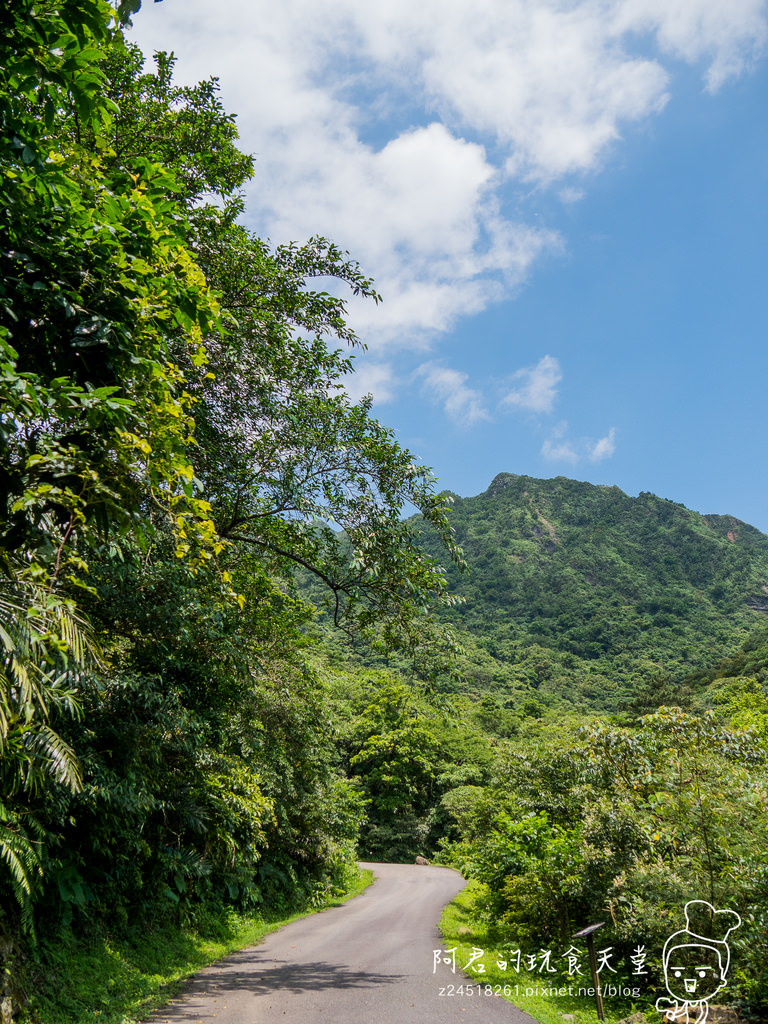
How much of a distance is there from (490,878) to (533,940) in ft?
4.13

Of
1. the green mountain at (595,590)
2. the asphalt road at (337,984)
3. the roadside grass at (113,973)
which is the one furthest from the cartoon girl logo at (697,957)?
the green mountain at (595,590)

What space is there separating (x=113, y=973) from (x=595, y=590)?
120459 millimetres

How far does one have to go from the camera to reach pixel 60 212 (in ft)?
11.1

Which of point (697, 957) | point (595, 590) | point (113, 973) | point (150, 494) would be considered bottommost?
point (113, 973)

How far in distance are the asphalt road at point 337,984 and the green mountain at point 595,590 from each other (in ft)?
155

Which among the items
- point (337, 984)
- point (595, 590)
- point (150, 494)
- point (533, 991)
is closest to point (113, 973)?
point (337, 984)

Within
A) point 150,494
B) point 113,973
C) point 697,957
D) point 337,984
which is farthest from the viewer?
point 337,984

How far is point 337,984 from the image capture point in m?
7.90

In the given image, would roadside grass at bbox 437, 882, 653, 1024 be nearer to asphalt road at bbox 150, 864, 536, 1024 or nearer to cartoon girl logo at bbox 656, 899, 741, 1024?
asphalt road at bbox 150, 864, 536, 1024

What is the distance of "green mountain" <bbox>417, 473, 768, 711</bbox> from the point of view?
8306 cm

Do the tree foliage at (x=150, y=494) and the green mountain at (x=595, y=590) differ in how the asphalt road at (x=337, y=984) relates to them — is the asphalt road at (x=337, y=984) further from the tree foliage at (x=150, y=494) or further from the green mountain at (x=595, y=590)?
the green mountain at (x=595, y=590)

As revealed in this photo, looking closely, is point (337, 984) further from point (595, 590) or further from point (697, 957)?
point (595, 590)

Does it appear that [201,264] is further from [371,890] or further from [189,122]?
[371,890]

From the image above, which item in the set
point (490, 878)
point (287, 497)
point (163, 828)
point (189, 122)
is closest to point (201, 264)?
point (189, 122)
